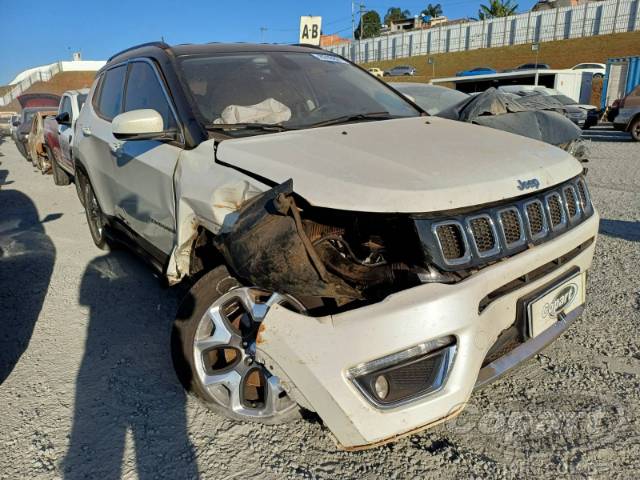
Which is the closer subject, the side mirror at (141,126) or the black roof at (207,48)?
the side mirror at (141,126)

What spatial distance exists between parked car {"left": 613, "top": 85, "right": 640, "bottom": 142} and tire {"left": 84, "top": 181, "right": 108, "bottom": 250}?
13.4 metres

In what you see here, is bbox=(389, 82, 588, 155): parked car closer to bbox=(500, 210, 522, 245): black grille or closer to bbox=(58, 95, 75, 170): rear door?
bbox=(500, 210, 522, 245): black grille

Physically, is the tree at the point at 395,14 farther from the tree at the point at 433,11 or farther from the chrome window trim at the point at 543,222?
the chrome window trim at the point at 543,222

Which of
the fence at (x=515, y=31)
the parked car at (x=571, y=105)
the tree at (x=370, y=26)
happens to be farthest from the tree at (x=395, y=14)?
the parked car at (x=571, y=105)

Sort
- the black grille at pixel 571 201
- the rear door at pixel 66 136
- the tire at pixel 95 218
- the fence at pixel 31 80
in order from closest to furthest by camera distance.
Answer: the black grille at pixel 571 201
the tire at pixel 95 218
the rear door at pixel 66 136
the fence at pixel 31 80

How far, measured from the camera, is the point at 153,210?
3.17 m

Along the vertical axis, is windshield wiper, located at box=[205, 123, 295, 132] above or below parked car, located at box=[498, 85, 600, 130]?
above

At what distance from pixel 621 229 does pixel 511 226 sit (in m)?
3.76

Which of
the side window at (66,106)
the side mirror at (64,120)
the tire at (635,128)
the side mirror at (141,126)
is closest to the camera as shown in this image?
the side mirror at (141,126)

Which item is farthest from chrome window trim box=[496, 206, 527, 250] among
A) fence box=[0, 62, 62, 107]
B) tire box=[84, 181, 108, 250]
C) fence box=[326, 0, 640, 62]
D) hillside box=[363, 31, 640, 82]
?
fence box=[0, 62, 62, 107]

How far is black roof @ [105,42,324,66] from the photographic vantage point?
3393mm

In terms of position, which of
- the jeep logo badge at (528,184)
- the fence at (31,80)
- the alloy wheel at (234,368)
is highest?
the jeep logo badge at (528,184)

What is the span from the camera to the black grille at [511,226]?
81.5 inches

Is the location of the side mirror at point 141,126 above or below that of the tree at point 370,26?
below
